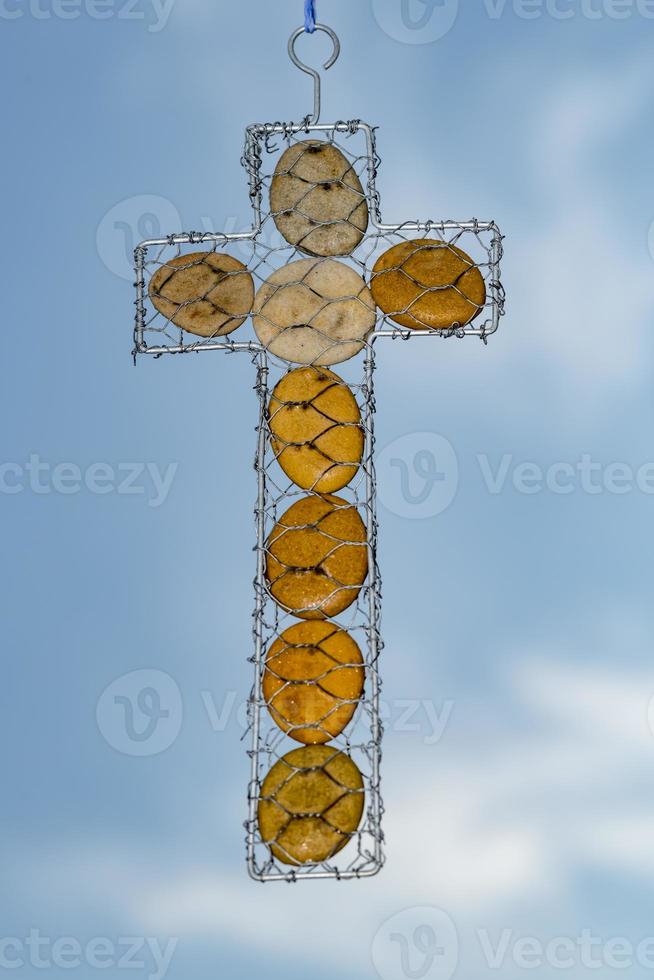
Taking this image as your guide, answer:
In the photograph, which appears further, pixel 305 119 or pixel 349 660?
pixel 305 119

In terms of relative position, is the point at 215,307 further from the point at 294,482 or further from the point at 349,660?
the point at 349,660

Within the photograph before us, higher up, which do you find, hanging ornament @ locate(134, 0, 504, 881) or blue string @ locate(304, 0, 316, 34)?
blue string @ locate(304, 0, 316, 34)

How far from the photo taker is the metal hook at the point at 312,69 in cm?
221

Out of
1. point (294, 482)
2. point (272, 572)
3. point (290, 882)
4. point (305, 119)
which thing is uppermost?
point (305, 119)

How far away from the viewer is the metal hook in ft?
7.26

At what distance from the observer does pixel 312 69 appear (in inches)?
88.0

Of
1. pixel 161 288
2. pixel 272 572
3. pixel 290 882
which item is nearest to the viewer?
pixel 290 882

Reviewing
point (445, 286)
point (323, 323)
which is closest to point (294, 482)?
point (323, 323)

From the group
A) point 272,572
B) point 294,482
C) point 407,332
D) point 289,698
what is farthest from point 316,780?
point 407,332

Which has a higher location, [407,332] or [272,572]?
[407,332]

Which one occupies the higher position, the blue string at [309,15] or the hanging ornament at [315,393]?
the blue string at [309,15]

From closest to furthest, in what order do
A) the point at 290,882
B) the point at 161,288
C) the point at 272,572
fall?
1. the point at 290,882
2. the point at 272,572
3. the point at 161,288

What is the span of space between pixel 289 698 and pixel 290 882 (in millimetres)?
273

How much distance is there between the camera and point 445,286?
2.17m
